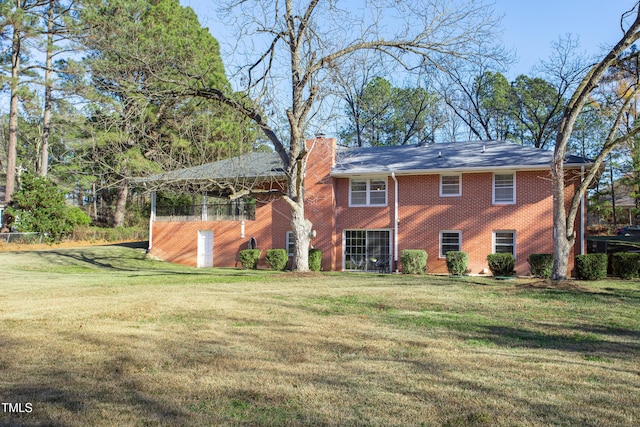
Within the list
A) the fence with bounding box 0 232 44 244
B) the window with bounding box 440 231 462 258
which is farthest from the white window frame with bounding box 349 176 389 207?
the fence with bounding box 0 232 44 244

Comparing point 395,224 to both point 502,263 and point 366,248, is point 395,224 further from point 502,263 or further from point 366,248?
point 502,263

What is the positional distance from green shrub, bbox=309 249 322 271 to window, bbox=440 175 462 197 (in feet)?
18.8

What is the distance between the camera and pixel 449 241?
75.2 feet

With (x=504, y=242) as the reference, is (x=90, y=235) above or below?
above

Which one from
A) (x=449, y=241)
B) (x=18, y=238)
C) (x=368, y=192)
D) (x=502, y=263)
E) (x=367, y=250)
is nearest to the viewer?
(x=502, y=263)

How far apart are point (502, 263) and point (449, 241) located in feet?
9.27

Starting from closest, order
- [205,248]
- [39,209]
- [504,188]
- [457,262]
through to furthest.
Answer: [457,262], [504,188], [205,248], [39,209]

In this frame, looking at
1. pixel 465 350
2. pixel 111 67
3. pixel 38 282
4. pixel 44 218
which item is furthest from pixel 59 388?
pixel 44 218

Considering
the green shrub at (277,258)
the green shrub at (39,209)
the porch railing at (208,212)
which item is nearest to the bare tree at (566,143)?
the green shrub at (277,258)

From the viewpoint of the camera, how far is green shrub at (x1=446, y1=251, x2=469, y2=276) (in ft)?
68.6

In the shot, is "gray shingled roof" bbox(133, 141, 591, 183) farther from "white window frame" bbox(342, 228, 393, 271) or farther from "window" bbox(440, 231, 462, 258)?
"window" bbox(440, 231, 462, 258)

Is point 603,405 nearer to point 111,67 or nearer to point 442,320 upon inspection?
point 442,320

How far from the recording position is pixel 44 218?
3288 centimetres

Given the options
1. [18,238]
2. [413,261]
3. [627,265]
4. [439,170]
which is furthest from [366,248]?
[18,238]
